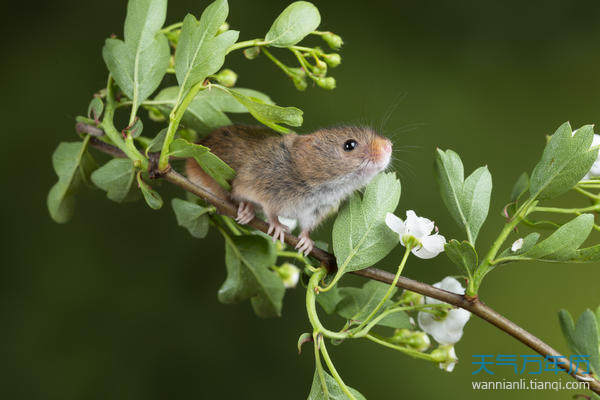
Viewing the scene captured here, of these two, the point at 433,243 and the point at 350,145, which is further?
the point at 350,145

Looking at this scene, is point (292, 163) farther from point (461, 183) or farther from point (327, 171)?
point (461, 183)

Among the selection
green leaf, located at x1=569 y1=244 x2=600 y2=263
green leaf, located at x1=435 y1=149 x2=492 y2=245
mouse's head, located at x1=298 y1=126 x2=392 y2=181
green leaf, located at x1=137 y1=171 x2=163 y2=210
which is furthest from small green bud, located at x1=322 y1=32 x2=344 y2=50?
green leaf, located at x1=569 y1=244 x2=600 y2=263

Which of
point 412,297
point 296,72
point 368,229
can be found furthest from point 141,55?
point 412,297

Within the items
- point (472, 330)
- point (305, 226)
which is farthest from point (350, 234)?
point (472, 330)

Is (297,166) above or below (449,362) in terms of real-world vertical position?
above

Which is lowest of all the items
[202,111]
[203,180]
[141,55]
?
[203,180]

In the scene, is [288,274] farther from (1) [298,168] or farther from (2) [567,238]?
(2) [567,238]
